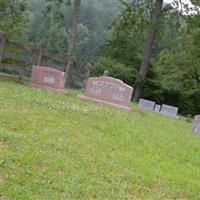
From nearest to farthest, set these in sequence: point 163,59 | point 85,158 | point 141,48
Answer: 1. point 85,158
2. point 163,59
3. point 141,48

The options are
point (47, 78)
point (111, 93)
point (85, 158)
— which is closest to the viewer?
point (85, 158)

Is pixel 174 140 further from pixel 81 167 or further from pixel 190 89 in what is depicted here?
pixel 190 89

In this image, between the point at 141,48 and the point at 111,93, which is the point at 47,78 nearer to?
the point at 111,93

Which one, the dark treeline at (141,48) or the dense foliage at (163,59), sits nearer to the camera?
the dark treeline at (141,48)

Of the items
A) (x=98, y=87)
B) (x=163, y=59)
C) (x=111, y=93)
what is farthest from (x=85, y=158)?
(x=163, y=59)

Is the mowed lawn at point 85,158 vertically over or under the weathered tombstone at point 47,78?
over

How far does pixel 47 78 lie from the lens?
18203mm

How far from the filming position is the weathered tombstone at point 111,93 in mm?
17500

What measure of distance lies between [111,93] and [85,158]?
9.75 metres

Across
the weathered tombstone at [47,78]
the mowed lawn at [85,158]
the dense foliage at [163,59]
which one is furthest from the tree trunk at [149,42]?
the mowed lawn at [85,158]

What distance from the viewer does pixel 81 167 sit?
7.38m

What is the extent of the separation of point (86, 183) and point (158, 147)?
3683mm

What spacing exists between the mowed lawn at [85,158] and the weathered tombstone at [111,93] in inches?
208

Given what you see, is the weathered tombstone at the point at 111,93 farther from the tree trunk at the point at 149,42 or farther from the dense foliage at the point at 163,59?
the dense foliage at the point at 163,59
